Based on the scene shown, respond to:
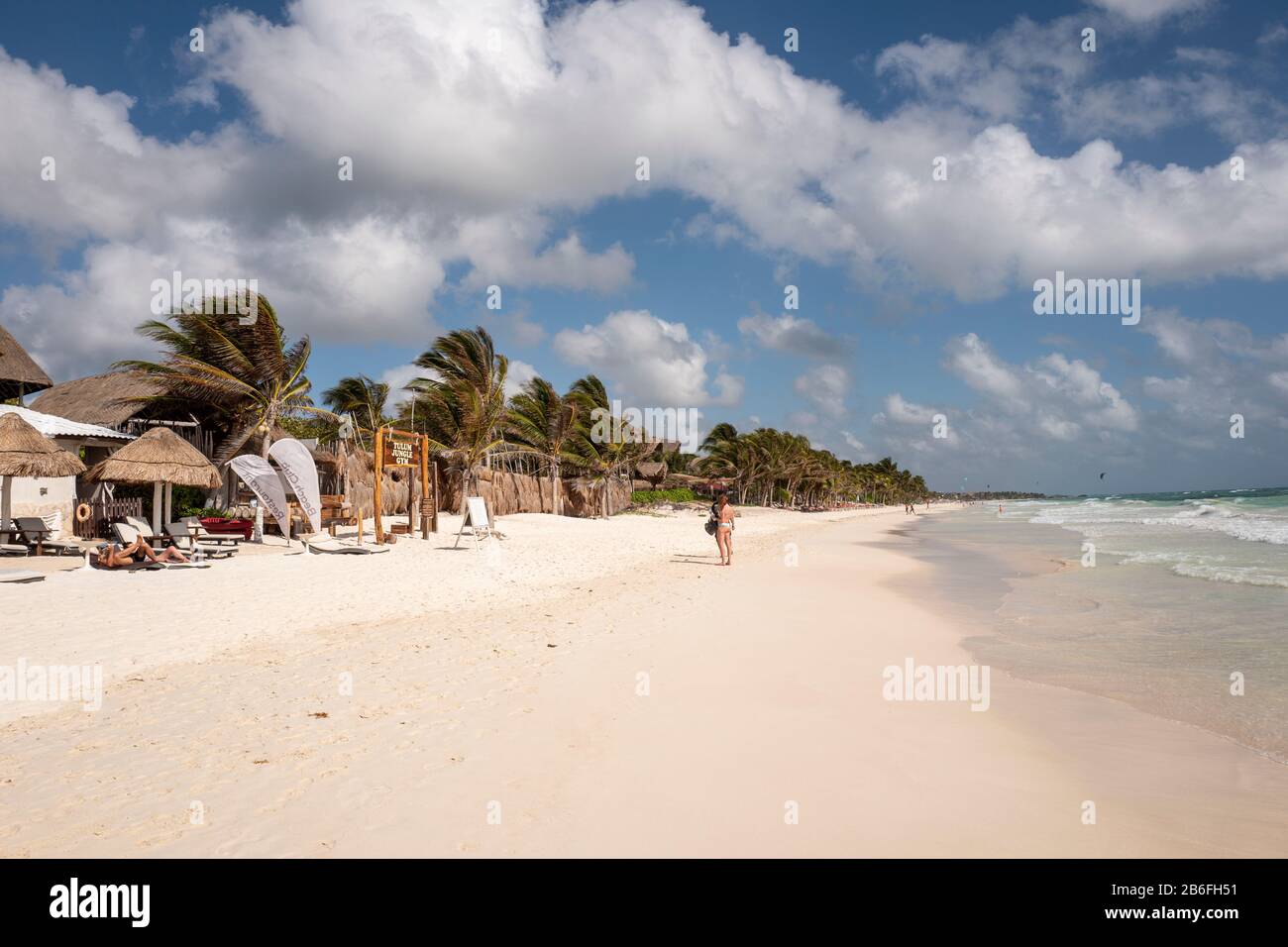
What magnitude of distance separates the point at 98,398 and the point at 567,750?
87.0ft

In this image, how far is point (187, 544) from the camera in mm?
13148

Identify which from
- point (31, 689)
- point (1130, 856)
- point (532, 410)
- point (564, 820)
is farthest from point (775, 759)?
point (532, 410)

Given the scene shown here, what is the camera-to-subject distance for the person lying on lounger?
10844 mm

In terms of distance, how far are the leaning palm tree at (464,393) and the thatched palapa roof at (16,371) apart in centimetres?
1105

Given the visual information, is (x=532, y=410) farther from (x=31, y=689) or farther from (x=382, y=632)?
(x=31, y=689)

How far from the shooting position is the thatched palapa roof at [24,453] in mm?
12734

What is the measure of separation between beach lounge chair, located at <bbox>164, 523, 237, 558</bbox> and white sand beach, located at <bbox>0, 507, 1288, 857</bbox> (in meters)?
5.10

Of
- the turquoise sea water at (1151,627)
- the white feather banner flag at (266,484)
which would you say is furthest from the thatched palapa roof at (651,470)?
the white feather banner flag at (266,484)

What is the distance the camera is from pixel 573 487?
117 ft

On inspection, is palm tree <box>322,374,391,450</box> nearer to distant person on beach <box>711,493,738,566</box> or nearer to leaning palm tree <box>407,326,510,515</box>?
leaning palm tree <box>407,326,510,515</box>

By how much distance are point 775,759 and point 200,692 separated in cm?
408

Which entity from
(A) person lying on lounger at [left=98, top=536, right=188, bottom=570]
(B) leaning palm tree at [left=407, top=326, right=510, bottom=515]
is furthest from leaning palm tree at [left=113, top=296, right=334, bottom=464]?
(A) person lying on lounger at [left=98, top=536, right=188, bottom=570]

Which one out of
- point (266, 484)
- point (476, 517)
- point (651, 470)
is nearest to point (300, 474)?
point (266, 484)

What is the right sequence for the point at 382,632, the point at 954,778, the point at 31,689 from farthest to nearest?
the point at 382,632
the point at 31,689
the point at 954,778
